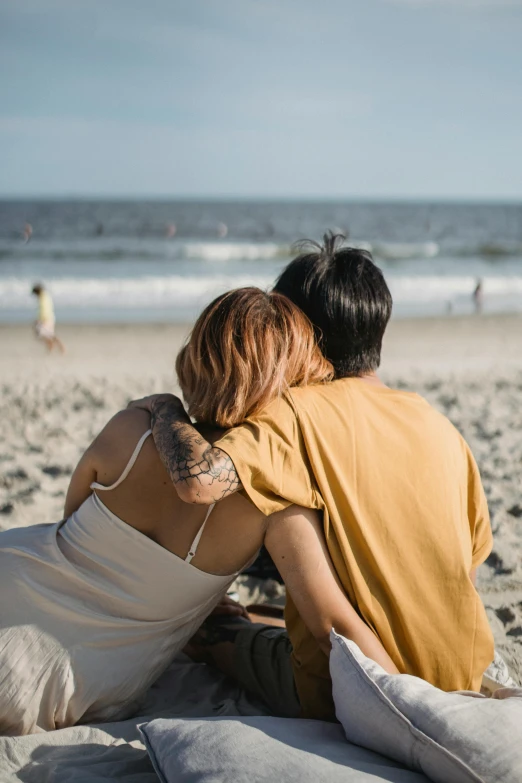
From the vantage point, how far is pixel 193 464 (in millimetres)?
1831

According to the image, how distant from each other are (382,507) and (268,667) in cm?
80

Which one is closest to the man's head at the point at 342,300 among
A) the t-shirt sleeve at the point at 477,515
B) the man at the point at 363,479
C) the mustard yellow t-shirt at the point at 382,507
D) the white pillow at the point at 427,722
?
the man at the point at 363,479

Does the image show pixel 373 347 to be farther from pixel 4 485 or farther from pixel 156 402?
pixel 4 485

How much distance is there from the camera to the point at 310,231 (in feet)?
123

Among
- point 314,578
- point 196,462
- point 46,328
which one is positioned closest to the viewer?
point 196,462

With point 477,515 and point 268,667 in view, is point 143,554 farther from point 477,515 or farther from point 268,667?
point 477,515

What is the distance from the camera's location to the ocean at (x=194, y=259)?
14.4 meters

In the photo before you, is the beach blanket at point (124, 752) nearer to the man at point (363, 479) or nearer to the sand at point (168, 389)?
the man at point (363, 479)

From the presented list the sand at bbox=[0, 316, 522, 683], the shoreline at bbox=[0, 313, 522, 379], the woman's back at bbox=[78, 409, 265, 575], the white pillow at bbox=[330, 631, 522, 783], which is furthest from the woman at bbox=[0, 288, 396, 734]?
the shoreline at bbox=[0, 313, 522, 379]

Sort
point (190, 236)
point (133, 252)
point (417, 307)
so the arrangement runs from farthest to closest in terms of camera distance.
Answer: point (190, 236)
point (133, 252)
point (417, 307)

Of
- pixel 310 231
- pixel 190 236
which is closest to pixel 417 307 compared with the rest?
pixel 190 236

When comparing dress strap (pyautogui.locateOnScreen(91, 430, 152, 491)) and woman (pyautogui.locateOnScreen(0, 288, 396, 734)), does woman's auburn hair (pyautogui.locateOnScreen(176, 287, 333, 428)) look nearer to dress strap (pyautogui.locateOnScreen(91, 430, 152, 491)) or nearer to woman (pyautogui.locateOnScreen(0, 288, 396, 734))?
woman (pyautogui.locateOnScreen(0, 288, 396, 734))

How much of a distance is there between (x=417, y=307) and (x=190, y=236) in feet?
59.8

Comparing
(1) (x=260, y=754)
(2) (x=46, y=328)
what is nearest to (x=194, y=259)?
(2) (x=46, y=328)
